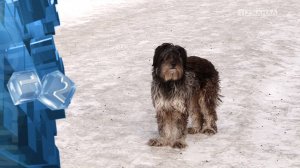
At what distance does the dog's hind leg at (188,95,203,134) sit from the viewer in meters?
8.73

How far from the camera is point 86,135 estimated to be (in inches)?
360

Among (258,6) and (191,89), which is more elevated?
(191,89)

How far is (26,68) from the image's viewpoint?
2320 millimetres

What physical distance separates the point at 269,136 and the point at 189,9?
49.0 ft

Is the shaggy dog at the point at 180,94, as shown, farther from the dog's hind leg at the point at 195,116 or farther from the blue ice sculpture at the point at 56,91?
the blue ice sculpture at the point at 56,91

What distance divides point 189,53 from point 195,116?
22.6 ft

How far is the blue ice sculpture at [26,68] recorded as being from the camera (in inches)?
89.9

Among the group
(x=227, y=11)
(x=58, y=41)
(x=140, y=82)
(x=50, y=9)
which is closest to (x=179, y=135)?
(x=140, y=82)

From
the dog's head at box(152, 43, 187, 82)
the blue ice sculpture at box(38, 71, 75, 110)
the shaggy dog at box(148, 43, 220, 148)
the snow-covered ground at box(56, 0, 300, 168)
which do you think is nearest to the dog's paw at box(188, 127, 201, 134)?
the shaggy dog at box(148, 43, 220, 148)

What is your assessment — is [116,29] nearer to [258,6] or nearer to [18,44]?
[258,6]

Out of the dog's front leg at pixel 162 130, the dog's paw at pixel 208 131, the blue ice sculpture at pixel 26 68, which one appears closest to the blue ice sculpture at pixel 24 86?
the blue ice sculpture at pixel 26 68

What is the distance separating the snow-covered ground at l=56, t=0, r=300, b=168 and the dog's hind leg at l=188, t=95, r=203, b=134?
0.50ft

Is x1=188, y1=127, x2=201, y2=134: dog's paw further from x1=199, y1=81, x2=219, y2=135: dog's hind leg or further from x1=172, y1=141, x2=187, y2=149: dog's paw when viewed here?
x1=172, y1=141, x2=187, y2=149: dog's paw

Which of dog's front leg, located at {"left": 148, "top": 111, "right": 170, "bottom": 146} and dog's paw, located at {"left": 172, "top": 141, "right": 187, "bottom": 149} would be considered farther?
dog's paw, located at {"left": 172, "top": 141, "right": 187, "bottom": 149}
